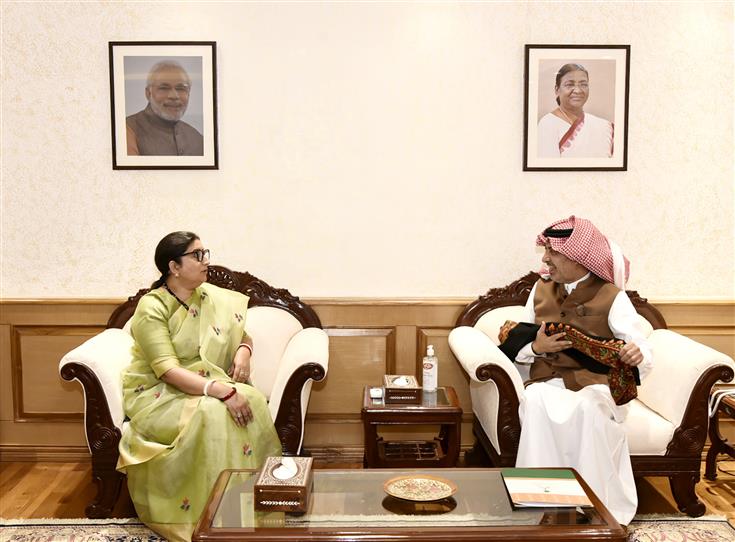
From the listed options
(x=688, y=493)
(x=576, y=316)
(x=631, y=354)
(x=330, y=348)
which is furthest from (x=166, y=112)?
(x=688, y=493)

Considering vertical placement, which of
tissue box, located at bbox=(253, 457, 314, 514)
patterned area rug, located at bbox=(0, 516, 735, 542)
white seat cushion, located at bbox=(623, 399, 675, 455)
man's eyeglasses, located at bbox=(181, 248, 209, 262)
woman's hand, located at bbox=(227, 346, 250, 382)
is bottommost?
patterned area rug, located at bbox=(0, 516, 735, 542)

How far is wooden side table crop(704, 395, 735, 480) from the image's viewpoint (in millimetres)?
3322

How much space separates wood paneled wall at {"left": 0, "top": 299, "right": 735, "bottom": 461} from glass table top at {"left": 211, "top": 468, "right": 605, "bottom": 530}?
4.90 ft

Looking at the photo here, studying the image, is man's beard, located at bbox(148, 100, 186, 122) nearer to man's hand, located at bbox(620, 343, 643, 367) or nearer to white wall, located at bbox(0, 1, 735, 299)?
white wall, located at bbox(0, 1, 735, 299)

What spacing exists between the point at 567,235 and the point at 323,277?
4.64ft

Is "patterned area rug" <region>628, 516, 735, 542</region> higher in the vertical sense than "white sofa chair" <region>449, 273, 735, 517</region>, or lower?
lower

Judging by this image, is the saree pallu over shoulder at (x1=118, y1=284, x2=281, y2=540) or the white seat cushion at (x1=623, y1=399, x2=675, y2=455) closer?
the saree pallu over shoulder at (x1=118, y1=284, x2=281, y2=540)

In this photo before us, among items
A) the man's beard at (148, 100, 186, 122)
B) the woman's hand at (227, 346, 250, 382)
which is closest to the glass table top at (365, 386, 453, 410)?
the woman's hand at (227, 346, 250, 382)

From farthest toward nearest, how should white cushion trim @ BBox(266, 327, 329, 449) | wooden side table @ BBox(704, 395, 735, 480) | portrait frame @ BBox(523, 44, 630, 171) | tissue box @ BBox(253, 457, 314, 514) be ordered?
portrait frame @ BBox(523, 44, 630, 171), wooden side table @ BBox(704, 395, 735, 480), white cushion trim @ BBox(266, 327, 329, 449), tissue box @ BBox(253, 457, 314, 514)

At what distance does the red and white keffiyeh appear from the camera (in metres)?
3.02

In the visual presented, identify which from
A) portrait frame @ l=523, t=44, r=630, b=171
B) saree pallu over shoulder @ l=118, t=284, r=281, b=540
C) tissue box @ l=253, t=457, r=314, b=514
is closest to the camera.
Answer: tissue box @ l=253, t=457, r=314, b=514

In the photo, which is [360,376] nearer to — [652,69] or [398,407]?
[398,407]

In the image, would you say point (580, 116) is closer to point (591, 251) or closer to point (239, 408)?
point (591, 251)

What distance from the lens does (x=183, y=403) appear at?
116 inches
